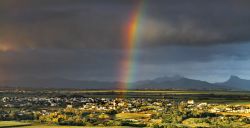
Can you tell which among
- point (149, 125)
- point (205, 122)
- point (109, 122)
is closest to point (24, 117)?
point (109, 122)

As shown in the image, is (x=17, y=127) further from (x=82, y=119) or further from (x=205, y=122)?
(x=205, y=122)

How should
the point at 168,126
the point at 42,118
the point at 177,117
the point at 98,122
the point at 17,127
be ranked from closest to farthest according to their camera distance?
the point at 17,127 → the point at 168,126 → the point at 98,122 → the point at 42,118 → the point at 177,117

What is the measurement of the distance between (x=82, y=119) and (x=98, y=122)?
4.51 meters

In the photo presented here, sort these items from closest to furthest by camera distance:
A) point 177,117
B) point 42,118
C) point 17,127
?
1. point 17,127
2. point 42,118
3. point 177,117

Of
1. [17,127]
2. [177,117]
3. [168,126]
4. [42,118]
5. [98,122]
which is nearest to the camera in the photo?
[17,127]

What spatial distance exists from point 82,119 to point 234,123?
3296 cm

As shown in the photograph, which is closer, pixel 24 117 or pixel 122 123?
pixel 122 123

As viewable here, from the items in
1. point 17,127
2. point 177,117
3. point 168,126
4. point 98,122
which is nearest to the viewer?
point 17,127

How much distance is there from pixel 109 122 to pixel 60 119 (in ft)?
42.9

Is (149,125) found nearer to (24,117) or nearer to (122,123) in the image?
(122,123)

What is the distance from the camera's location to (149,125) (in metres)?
84.9

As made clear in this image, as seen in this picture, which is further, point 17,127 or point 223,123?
point 223,123

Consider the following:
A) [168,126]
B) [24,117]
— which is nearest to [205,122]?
[168,126]

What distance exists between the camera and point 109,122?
88375mm
